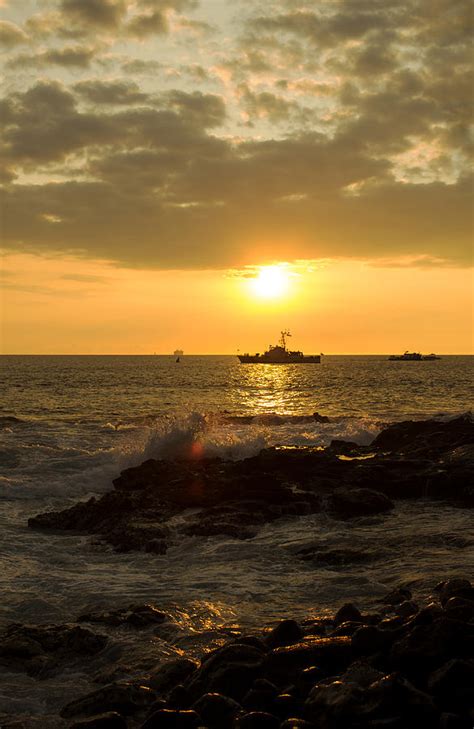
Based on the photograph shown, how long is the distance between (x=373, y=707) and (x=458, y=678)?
889 millimetres

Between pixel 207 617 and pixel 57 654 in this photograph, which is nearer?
pixel 57 654

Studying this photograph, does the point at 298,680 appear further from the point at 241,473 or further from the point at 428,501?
the point at 241,473

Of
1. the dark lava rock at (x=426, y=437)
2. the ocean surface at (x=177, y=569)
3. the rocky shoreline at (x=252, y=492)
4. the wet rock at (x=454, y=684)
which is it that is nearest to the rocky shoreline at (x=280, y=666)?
the wet rock at (x=454, y=684)

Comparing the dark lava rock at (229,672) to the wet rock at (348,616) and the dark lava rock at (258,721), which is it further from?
the wet rock at (348,616)

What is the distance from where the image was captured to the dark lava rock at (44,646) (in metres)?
7.79

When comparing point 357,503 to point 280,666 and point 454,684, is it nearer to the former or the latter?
point 280,666

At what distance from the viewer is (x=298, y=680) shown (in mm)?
6484

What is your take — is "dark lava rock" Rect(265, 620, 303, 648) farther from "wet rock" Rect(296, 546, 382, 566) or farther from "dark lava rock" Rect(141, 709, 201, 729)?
"wet rock" Rect(296, 546, 382, 566)

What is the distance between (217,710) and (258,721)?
0.54 m

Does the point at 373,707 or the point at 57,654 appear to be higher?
the point at 373,707

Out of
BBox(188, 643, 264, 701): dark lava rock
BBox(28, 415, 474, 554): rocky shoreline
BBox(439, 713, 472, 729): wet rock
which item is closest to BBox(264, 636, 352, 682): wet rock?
BBox(188, 643, 264, 701): dark lava rock

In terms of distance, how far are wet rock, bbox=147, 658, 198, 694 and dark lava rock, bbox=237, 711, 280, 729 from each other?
4.93ft

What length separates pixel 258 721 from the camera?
18.6 feet

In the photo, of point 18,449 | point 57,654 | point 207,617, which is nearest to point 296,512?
point 207,617
